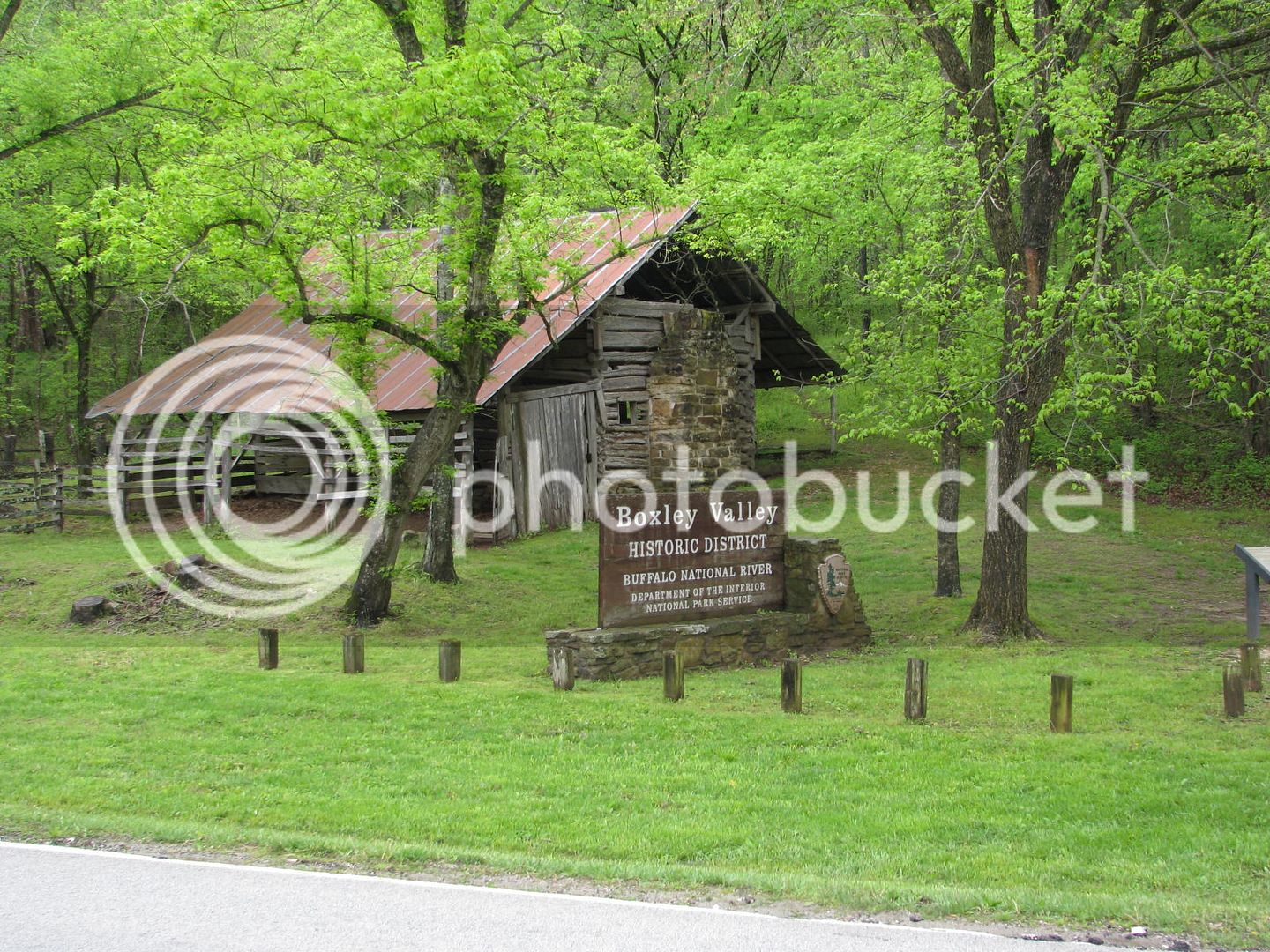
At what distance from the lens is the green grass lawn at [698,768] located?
6285mm

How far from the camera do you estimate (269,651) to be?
1182 cm

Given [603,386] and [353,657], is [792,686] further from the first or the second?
[603,386]

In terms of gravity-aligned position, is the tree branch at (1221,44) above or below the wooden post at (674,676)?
above

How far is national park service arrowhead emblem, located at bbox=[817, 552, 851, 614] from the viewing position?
13.5 m

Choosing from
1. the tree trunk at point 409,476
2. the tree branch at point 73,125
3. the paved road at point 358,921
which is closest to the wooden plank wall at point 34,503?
the tree branch at point 73,125

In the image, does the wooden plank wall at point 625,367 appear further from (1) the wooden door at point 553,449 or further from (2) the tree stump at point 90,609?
(2) the tree stump at point 90,609

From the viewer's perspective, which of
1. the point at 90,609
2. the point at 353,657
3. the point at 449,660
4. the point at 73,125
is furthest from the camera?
the point at 73,125

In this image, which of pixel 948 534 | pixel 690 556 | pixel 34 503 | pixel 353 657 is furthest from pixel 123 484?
pixel 948 534

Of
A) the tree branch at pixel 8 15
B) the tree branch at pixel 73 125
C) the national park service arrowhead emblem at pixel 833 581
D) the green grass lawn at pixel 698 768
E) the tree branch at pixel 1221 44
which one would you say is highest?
the tree branch at pixel 8 15

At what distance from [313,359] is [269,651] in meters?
12.0

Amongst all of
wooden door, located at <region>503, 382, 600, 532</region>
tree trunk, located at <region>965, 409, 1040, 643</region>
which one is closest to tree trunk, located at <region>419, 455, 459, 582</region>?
wooden door, located at <region>503, 382, 600, 532</region>

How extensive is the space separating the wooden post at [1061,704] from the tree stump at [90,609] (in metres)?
12.3

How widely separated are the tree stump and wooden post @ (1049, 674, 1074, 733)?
12.3 m

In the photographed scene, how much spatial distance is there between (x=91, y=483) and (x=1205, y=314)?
24157 mm
